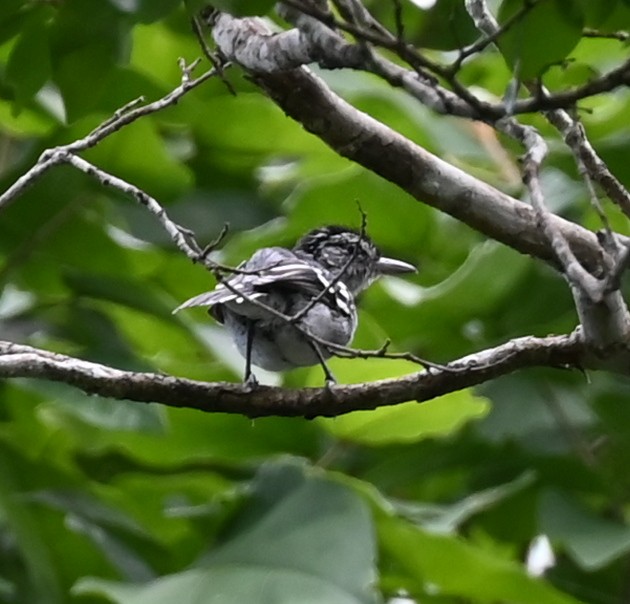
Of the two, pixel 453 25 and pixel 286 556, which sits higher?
pixel 453 25

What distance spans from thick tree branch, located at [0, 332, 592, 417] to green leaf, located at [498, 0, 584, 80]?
13.9 inches

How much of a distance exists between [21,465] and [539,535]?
105 cm

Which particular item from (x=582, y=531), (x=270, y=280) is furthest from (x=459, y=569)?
(x=270, y=280)

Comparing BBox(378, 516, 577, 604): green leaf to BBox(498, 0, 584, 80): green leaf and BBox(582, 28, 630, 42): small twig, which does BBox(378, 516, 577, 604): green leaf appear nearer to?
BBox(582, 28, 630, 42): small twig

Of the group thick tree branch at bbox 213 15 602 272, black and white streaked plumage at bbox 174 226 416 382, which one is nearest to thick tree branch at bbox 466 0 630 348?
thick tree branch at bbox 213 15 602 272

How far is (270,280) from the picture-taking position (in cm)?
184

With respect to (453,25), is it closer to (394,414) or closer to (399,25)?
(399,25)

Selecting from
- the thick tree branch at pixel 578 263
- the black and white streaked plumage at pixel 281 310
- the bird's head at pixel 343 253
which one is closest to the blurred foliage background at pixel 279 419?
the bird's head at pixel 343 253

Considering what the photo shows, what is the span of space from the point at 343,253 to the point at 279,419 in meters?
0.42

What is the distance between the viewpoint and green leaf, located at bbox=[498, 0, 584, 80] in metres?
1.16

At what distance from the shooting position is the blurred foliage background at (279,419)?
222cm

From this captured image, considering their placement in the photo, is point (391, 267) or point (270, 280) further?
point (391, 267)

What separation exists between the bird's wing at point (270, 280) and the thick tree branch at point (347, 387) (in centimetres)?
33

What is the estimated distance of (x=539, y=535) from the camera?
260 cm
